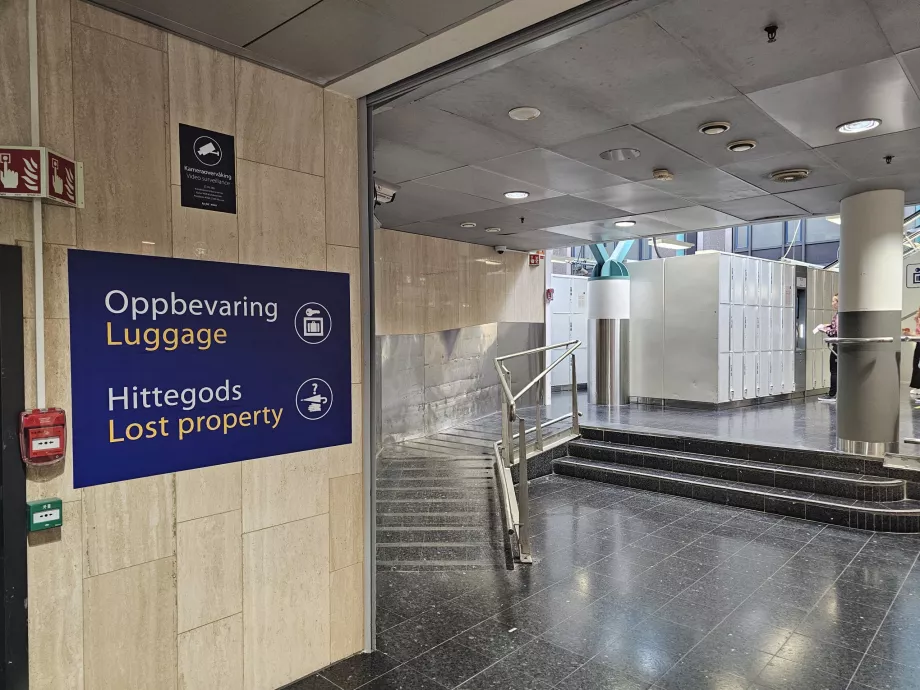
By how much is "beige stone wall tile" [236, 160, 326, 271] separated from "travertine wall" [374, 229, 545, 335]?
3325 mm

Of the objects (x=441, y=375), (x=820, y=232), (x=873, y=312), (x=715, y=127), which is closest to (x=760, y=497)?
(x=873, y=312)

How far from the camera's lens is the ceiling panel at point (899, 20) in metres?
2.33

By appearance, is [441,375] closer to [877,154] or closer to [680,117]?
[680,117]

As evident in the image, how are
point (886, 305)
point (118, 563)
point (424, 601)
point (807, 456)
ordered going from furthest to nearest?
point (807, 456) < point (886, 305) < point (424, 601) < point (118, 563)

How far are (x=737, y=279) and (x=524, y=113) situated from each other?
6.83 meters

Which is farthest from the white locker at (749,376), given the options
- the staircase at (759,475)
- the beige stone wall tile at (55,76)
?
the beige stone wall tile at (55,76)

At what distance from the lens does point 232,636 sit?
250 cm

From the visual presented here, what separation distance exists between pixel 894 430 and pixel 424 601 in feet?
14.9

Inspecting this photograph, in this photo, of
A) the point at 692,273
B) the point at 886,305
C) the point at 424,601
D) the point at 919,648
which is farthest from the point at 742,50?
the point at 692,273

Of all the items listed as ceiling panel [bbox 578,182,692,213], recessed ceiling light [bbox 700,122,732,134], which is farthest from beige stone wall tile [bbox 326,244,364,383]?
ceiling panel [bbox 578,182,692,213]

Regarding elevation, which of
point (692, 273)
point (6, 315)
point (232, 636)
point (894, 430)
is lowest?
point (232, 636)

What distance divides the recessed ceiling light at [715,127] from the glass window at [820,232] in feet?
46.7

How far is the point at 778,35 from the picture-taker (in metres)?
2.57

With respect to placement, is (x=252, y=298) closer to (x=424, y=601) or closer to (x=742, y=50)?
(x=424, y=601)
